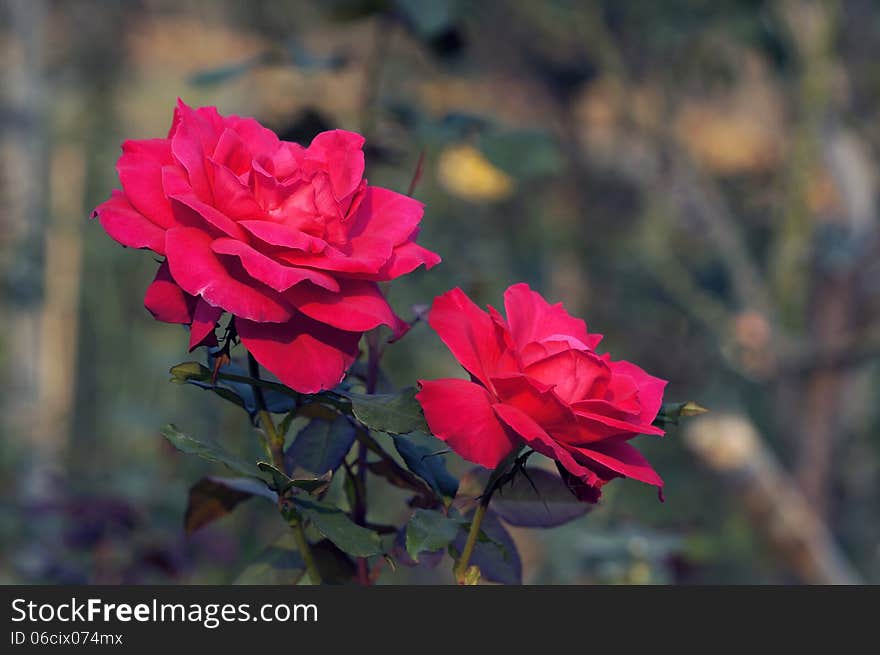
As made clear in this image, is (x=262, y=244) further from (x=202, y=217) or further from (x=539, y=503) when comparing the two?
(x=539, y=503)

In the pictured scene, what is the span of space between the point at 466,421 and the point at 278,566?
0.18 metres

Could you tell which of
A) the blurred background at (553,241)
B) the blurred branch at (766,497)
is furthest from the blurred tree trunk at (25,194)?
the blurred branch at (766,497)

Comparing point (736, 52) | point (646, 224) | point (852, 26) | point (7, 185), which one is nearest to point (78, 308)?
point (7, 185)

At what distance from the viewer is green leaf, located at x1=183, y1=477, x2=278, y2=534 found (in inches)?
22.0

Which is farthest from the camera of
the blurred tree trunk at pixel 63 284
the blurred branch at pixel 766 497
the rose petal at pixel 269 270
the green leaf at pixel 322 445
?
the blurred tree trunk at pixel 63 284

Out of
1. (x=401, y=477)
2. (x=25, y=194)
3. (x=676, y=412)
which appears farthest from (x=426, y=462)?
(x=25, y=194)

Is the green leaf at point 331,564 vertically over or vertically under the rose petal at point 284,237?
under

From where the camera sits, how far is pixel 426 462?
0.51 meters

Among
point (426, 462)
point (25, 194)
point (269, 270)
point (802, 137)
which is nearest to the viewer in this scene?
point (269, 270)

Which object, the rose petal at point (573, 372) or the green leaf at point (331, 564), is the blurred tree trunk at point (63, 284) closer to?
the green leaf at point (331, 564)

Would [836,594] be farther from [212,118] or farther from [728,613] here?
[212,118]

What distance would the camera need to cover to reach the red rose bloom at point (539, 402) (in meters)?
0.43

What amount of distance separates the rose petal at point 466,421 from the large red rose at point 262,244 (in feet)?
0.13

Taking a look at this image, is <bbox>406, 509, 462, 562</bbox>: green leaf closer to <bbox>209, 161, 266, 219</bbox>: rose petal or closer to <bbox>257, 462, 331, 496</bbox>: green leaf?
<bbox>257, 462, 331, 496</bbox>: green leaf
